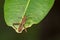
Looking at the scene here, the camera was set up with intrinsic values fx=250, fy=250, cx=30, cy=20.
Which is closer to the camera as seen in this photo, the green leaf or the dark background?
the green leaf

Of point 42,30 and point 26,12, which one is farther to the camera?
point 42,30

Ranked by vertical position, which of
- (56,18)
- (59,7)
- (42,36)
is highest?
(59,7)

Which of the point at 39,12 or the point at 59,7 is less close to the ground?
the point at 39,12

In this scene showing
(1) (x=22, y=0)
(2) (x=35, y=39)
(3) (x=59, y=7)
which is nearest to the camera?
(1) (x=22, y=0)

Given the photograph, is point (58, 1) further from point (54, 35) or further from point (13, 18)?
point (13, 18)

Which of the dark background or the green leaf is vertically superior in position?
the green leaf

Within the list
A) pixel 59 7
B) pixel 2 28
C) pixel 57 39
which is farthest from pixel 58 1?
pixel 2 28
